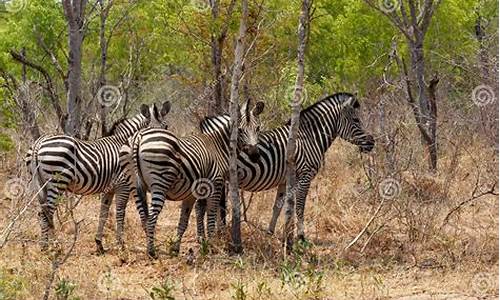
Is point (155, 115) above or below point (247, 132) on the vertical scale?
above

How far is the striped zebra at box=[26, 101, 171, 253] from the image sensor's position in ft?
27.1

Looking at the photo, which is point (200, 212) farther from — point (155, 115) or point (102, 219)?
point (155, 115)

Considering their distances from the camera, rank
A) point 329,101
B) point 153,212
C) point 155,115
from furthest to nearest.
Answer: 1. point 155,115
2. point 329,101
3. point 153,212

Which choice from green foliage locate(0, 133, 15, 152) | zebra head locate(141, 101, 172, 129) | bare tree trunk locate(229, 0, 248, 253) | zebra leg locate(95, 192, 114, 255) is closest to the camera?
bare tree trunk locate(229, 0, 248, 253)

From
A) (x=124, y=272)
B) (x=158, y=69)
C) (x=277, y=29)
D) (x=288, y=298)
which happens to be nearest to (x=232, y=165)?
→ (x=124, y=272)

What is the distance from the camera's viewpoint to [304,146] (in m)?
9.01

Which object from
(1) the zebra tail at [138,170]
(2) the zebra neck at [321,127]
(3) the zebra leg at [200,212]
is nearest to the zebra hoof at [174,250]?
(3) the zebra leg at [200,212]

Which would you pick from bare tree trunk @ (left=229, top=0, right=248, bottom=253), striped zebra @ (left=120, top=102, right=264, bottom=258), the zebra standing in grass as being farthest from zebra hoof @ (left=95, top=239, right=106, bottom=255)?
bare tree trunk @ (left=229, top=0, right=248, bottom=253)

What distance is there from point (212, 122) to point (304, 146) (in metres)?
1.15

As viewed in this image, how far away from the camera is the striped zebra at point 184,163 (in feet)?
25.6

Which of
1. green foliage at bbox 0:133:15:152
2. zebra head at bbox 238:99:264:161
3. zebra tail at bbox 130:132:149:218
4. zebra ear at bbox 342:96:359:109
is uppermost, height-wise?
zebra ear at bbox 342:96:359:109

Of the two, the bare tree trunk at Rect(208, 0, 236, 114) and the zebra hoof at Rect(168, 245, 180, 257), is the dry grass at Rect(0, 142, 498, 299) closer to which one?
the zebra hoof at Rect(168, 245, 180, 257)

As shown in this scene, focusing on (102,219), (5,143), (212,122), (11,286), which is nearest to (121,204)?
(102,219)

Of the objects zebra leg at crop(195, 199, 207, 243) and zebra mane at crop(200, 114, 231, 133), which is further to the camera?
zebra mane at crop(200, 114, 231, 133)
